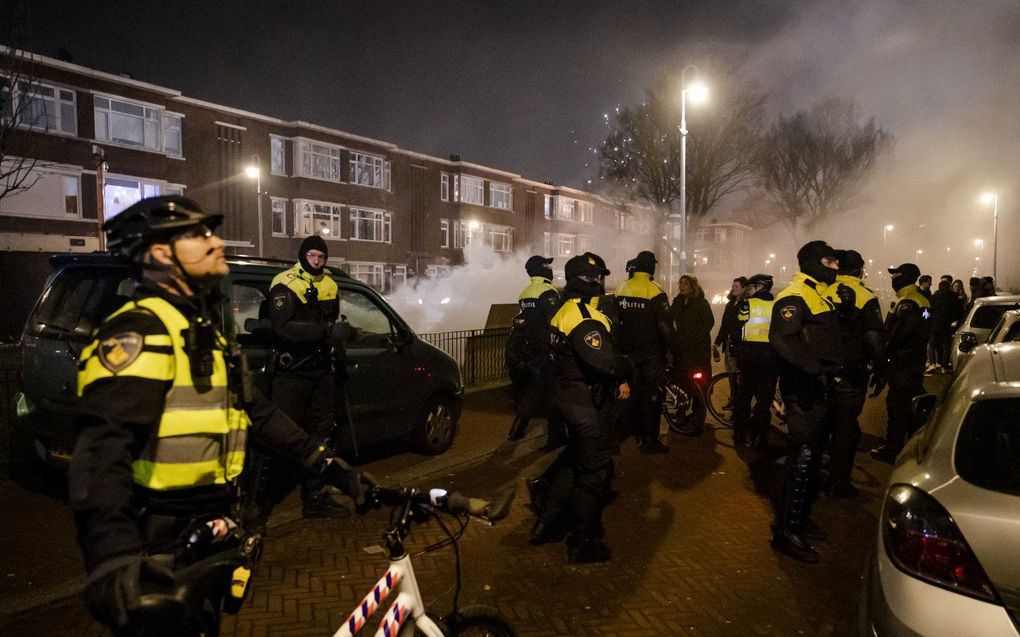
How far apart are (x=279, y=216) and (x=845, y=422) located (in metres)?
32.0

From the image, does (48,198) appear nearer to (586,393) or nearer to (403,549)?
(586,393)

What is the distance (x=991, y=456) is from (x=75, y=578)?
4691mm

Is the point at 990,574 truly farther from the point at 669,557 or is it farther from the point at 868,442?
the point at 868,442

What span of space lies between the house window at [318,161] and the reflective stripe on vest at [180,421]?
33864 mm

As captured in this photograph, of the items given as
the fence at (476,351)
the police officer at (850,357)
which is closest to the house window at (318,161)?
the fence at (476,351)

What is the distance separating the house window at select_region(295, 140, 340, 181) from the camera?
33.9 m

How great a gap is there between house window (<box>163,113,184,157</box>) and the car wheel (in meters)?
26.7

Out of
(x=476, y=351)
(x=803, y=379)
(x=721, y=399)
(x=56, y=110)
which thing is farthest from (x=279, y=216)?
(x=803, y=379)

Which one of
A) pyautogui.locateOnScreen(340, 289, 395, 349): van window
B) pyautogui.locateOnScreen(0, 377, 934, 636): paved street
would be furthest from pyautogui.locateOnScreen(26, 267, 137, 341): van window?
pyautogui.locateOnScreen(340, 289, 395, 349): van window

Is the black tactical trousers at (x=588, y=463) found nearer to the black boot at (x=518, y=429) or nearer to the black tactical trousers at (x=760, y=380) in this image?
the black boot at (x=518, y=429)

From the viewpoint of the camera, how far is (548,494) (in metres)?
4.91

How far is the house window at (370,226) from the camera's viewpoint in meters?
36.9

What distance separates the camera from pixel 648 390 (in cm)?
727

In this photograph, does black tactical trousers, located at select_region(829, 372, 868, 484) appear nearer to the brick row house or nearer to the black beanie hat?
the black beanie hat
